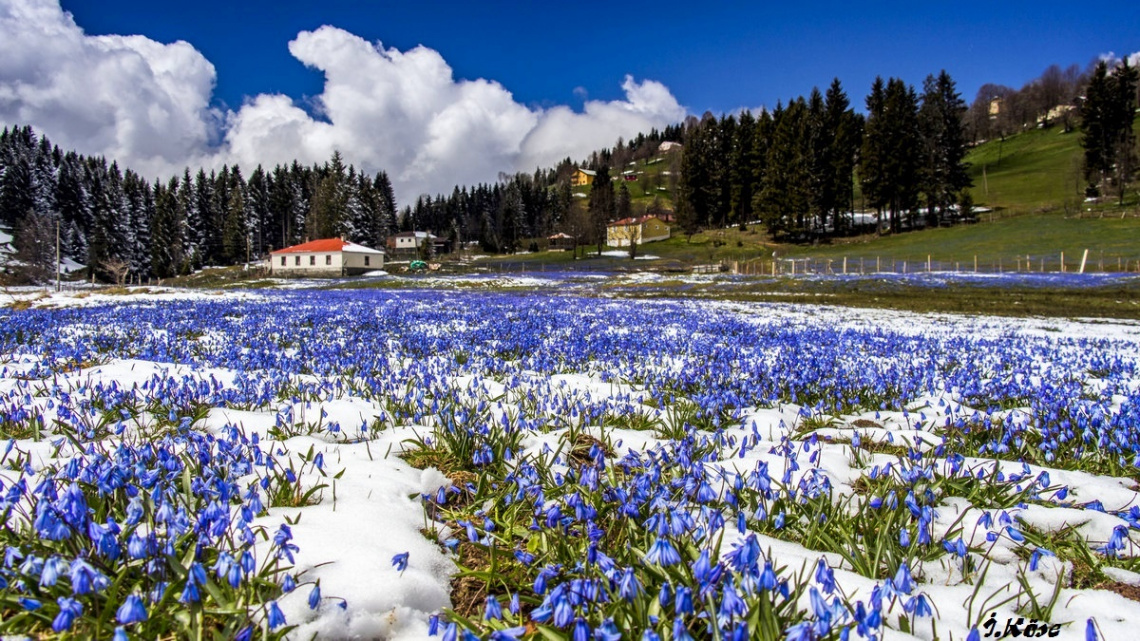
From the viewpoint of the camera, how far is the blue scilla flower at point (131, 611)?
1.54 metres

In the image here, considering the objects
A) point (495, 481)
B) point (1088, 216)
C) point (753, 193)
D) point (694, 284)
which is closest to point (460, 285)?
point (694, 284)

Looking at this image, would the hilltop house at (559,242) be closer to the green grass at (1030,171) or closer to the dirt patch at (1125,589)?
the green grass at (1030,171)

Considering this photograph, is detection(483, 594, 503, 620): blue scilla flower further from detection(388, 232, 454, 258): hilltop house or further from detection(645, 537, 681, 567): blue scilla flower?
detection(388, 232, 454, 258): hilltop house

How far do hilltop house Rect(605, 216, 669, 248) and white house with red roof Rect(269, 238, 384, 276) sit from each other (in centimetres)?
5455

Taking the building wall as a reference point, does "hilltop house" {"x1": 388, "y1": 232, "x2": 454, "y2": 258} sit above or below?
above

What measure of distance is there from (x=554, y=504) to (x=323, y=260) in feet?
316

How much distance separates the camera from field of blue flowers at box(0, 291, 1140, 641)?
6.64 ft

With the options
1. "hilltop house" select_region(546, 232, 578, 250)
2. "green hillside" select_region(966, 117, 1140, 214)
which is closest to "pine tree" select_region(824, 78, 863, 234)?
"green hillside" select_region(966, 117, 1140, 214)

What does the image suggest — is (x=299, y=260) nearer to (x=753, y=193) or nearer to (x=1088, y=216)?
(x=753, y=193)

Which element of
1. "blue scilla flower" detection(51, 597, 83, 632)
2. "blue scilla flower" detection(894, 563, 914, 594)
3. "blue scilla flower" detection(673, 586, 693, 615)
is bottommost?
"blue scilla flower" detection(894, 563, 914, 594)

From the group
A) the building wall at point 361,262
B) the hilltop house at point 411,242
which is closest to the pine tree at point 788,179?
the building wall at point 361,262

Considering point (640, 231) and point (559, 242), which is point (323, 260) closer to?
point (559, 242)

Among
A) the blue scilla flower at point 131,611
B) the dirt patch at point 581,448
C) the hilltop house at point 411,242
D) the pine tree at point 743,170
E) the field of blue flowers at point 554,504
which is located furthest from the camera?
the hilltop house at point 411,242

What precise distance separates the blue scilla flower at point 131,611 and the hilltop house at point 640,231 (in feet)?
390
